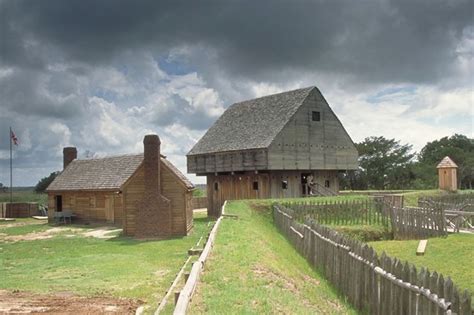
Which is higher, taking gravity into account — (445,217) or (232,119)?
(232,119)

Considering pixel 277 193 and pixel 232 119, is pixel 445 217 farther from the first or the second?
pixel 232 119

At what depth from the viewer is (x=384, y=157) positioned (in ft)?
242

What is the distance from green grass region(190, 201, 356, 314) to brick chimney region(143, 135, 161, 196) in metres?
13.0

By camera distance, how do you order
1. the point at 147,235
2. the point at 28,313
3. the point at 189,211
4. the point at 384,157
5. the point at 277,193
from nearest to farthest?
the point at 28,313 < the point at 147,235 < the point at 189,211 < the point at 277,193 < the point at 384,157

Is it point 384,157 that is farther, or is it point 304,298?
point 384,157

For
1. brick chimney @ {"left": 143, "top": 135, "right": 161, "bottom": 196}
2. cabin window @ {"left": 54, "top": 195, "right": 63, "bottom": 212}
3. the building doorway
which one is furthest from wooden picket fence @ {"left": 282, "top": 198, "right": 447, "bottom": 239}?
cabin window @ {"left": 54, "top": 195, "right": 63, "bottom": 212}

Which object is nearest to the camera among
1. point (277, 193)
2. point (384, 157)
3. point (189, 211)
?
point (189, 211)

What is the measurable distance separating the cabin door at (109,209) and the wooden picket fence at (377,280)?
24.5 metres

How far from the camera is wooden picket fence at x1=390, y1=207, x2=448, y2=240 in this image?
71.1 feet

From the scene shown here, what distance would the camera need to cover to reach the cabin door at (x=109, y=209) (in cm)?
3756

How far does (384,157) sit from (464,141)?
18.6 metres

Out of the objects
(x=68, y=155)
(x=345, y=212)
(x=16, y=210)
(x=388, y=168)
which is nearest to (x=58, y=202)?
(x=68, y=155)

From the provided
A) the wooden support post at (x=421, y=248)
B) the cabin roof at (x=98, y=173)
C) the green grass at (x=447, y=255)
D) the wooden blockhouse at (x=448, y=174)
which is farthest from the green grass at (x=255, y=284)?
the wooden blockhouse at (x=448, y=174)

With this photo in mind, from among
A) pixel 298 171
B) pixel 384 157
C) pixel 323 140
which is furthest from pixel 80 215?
pixel 384 157
